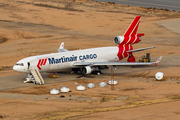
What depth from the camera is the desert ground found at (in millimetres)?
36188

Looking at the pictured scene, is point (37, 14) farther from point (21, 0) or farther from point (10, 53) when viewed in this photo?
point (10, 53)

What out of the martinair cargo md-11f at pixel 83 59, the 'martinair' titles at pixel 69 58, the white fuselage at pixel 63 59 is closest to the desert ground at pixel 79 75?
the martinair cargo md-11f at pixel 83 59

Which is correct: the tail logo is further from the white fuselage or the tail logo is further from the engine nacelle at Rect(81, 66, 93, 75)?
the engine nacelle at Rect(81, 66, 93, 75)

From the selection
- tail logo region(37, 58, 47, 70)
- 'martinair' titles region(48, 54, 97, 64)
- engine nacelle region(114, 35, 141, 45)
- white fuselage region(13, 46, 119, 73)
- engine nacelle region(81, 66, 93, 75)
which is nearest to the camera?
white fuselage region(13, 46, 119, 73)

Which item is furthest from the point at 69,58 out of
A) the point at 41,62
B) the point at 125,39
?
the point at 125,39

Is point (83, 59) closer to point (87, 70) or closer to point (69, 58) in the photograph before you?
point (69, 58)

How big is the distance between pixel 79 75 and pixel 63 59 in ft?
14.6

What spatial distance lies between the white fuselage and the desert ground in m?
2.14

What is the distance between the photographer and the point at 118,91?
44938 millimetres

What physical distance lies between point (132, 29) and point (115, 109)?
29.6 m

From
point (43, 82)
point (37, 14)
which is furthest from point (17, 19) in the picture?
point (43, 82)

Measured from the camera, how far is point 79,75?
56156 millimetres

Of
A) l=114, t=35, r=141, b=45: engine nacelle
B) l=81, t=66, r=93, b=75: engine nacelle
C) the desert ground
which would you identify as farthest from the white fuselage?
l=81, t=66, r=93, b=75: engine nacelle

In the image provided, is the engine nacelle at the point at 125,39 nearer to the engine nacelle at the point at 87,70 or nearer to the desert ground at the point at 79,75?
the desert ground at the point at 79,75
